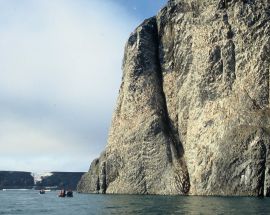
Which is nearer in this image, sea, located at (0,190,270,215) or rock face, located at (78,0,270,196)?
sea, located at (0,190,270,215)

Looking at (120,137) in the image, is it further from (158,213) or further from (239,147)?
(158,213)

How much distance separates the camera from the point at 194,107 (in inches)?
5315

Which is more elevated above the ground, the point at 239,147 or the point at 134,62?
the point at 134,62

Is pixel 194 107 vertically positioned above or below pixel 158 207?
above

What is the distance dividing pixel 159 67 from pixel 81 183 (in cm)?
4792

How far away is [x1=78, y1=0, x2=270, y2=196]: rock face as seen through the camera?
113250 millimetres

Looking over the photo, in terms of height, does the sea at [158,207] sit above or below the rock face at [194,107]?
below

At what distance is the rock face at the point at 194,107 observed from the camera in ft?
372

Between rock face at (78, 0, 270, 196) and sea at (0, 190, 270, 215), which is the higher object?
rock face at (78, 0, 270, 196)

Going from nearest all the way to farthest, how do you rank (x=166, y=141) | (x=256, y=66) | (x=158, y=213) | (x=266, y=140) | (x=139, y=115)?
(x=158, y=213)
(x=266, y=140)
(x=256, y=66)
(x=166, y=141)
(x=139, y=115)

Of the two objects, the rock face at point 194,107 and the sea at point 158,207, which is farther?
the rock face at point 194,107

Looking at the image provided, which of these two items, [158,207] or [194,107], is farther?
[194,107]

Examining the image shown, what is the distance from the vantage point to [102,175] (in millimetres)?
150625

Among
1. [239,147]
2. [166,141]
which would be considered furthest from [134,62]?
[239,147]
